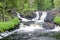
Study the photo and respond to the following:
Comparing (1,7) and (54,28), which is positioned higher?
(1,7)

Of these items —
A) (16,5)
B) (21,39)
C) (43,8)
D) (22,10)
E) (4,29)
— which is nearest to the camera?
(21,39)

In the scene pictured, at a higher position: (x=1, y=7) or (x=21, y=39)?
(x=1, y=7)

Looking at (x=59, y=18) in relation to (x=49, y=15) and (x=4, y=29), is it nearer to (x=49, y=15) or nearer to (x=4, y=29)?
(x=49, y=15)

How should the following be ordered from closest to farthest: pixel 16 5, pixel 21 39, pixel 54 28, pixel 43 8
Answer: pixel 21 39
pixel 54 28
pixel 16 5
pixel 43 8

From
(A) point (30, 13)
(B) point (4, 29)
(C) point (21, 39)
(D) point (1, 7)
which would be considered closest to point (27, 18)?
(A) point (30, 13)

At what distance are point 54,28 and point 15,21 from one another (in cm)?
728

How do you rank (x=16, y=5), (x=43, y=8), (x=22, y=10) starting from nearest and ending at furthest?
(x=16, y=5), (x=22, y=10), (x=43, y=8)

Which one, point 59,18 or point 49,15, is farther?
point 49,15

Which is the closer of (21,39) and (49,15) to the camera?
(21,39)

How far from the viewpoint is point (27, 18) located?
42406mm

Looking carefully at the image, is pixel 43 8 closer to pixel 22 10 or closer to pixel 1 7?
pixel 22 10

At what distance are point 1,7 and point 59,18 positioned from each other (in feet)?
39.5

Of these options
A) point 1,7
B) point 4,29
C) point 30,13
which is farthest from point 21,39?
point 30,13

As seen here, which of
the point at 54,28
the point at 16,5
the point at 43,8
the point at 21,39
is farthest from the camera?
the point at 43,8
